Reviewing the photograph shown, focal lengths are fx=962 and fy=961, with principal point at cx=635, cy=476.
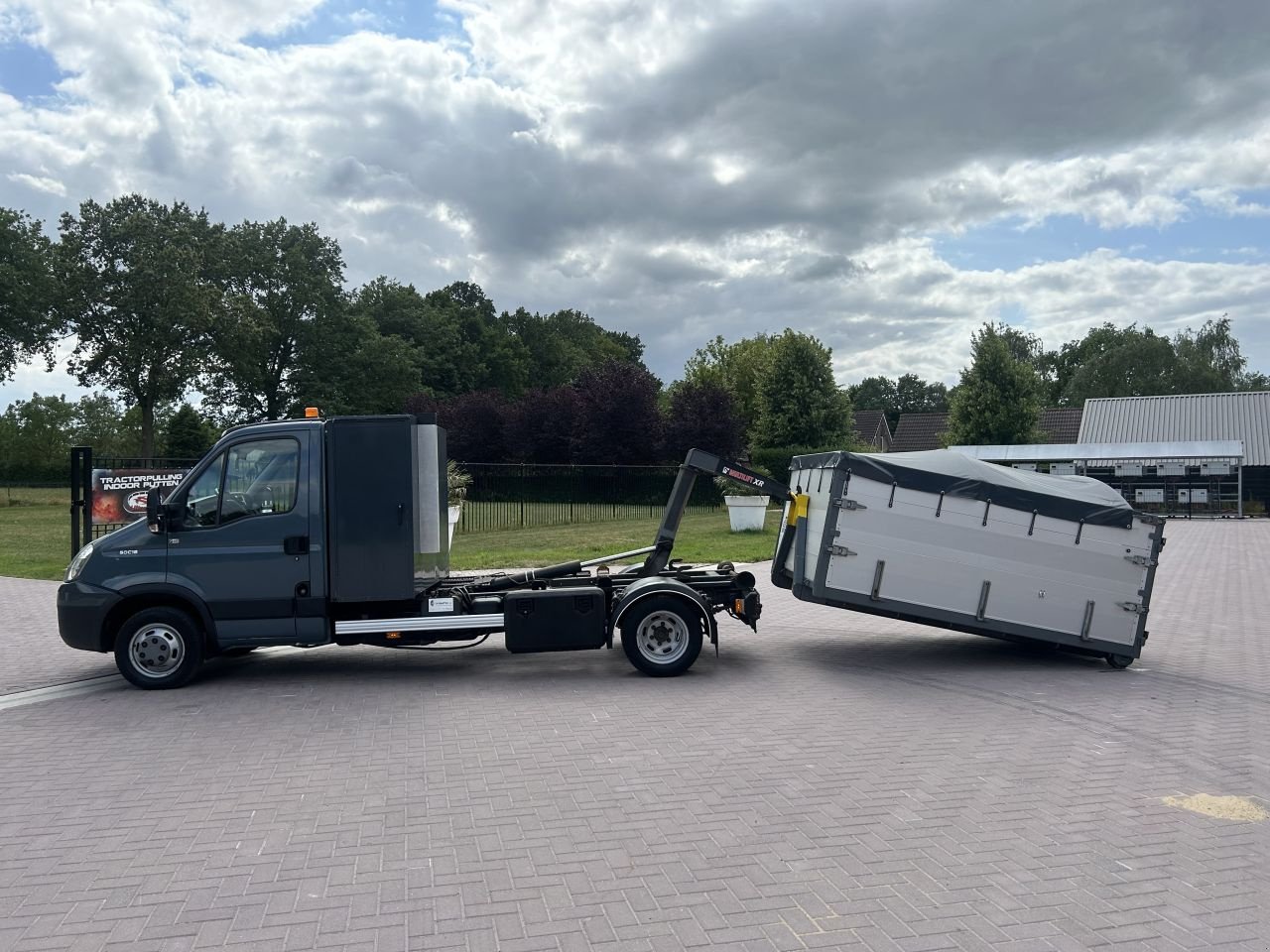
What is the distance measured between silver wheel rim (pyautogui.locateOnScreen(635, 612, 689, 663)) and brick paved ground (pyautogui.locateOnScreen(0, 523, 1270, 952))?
1.04 feet

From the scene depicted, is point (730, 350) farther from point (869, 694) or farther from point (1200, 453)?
point (869, 694)

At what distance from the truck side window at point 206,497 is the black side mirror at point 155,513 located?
0.75 ft

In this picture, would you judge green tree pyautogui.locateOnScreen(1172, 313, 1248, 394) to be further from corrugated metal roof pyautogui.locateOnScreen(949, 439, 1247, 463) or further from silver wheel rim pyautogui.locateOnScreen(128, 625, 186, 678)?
silver wheel rim pyautogui.locateOnScreen(128, 625, 186, 678)

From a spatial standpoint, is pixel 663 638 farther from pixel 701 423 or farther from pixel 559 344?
pixel 559 344

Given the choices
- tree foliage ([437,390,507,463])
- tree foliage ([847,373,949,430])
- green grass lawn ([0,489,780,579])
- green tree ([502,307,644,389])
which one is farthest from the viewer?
tree foliage ([847,373,949,430])

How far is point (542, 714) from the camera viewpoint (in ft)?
25.6

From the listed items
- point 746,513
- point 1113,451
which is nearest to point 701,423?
point 746,513

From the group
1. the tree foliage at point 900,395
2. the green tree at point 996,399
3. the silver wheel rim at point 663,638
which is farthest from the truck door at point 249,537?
the tree foliage at point 900,395

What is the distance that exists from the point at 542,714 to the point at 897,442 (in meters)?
68.7

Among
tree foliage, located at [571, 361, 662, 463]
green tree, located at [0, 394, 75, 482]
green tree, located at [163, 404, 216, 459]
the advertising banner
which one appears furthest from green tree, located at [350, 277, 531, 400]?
the advertising banner

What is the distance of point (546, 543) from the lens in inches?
884

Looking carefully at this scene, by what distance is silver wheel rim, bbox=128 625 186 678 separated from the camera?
8.66m

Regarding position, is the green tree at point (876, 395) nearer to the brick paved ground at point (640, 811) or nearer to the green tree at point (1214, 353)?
the green tree at point (1214, 353)

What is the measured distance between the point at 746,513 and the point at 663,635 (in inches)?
620
